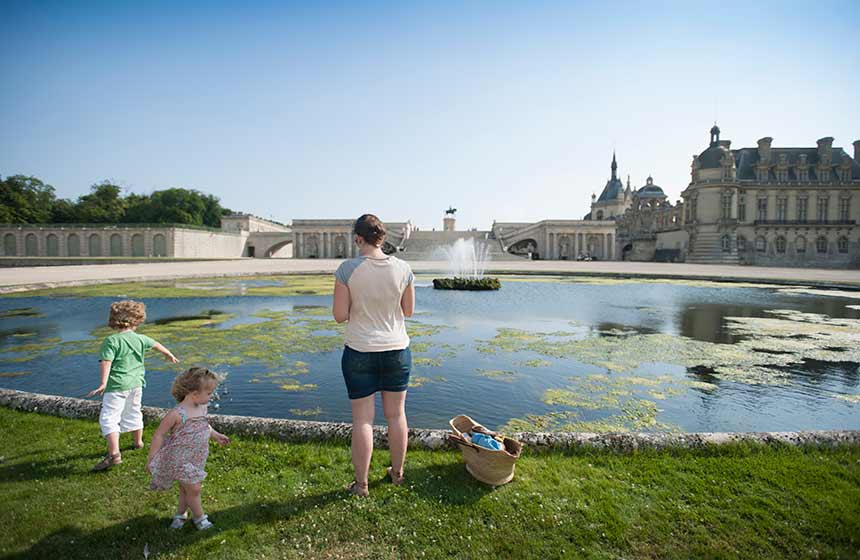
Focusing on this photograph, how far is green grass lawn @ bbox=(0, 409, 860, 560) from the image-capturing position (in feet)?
11.4

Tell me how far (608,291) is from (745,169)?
4701 centimetres

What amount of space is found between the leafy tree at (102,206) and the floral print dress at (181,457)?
9739 cm

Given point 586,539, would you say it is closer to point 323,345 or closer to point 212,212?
point 323,345

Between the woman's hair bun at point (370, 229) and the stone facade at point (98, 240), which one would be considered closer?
the woman's hair bun at point (370, 229)

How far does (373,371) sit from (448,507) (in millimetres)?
1244

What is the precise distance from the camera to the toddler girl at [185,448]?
368 centimetres

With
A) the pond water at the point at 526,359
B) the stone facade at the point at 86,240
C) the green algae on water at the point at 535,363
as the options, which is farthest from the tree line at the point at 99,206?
the green algae on water at the point at 535,363

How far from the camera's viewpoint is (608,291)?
75.1 ft

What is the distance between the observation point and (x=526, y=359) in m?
9.30

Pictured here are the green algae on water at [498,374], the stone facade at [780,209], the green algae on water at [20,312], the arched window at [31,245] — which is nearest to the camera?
the green algae on water at [498,374]

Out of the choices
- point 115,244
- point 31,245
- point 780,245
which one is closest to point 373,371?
point 780,245

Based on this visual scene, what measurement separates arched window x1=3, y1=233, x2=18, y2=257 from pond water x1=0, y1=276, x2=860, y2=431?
68.4 m

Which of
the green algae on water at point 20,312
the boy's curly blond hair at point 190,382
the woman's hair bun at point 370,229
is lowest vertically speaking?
the green algae on water at point 20,312

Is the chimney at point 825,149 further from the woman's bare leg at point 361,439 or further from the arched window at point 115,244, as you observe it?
the arched window at point 115,244
